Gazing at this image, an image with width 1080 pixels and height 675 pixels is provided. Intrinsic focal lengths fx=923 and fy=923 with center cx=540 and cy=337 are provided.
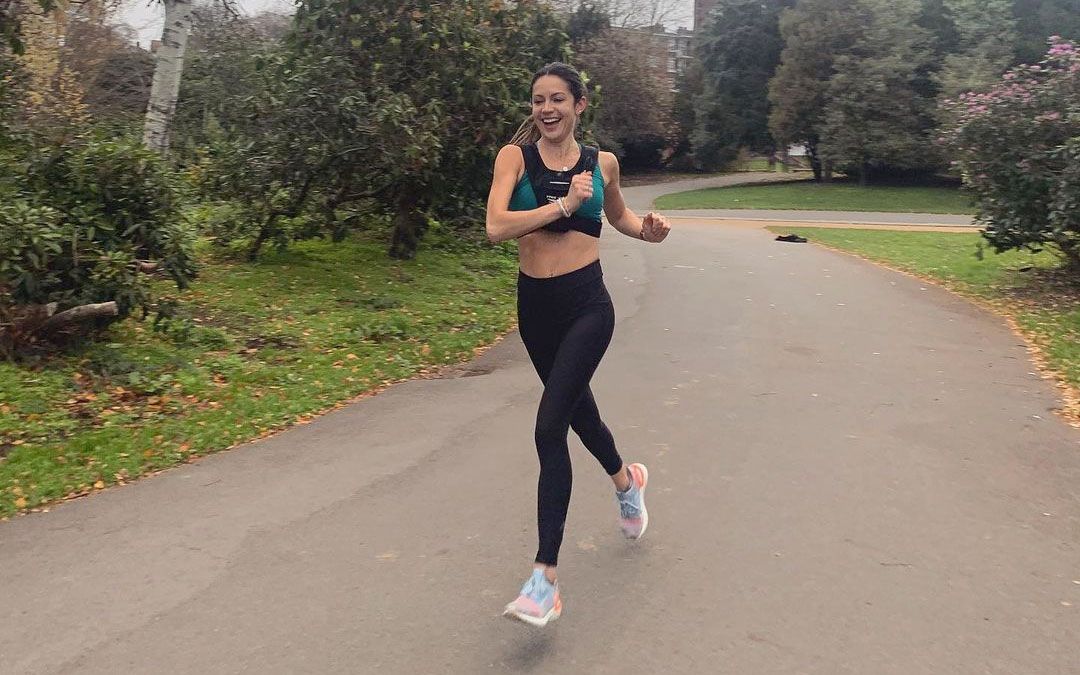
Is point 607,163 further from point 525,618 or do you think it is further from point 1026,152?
point 1026,152

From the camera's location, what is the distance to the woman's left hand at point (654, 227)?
3.75m

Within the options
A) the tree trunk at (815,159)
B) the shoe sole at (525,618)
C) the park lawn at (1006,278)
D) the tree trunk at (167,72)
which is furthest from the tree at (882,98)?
the shoe sole at (525,618)

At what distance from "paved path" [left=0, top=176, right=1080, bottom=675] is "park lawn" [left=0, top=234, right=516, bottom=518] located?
0.33 meters

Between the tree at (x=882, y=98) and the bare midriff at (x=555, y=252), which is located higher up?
the tree at (x=882, y=98)

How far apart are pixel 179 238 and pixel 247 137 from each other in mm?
4420

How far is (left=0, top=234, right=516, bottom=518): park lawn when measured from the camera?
525 centimetres

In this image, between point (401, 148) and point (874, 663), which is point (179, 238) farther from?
point (874, 663)

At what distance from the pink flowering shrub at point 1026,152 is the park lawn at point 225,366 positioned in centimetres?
663

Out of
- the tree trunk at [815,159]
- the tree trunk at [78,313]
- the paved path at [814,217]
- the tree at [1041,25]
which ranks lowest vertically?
the tree trunk at [78,313]

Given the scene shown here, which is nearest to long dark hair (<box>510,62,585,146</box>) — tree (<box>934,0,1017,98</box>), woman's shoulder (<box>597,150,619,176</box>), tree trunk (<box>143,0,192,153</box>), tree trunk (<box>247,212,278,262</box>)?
woman's shoulder (<box>597,150,619,176</box>)

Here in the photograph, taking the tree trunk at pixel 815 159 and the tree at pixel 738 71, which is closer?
the tree trunk at pixel 815 159

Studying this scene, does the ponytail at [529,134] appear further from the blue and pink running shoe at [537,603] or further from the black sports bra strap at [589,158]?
the blue and pink running shoe at [537,603]

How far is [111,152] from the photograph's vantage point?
7113 millimetres

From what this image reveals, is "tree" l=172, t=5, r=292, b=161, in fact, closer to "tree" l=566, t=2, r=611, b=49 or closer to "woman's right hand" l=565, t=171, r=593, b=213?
"woman's right hand" l=565, t=171, r=593, b=213
